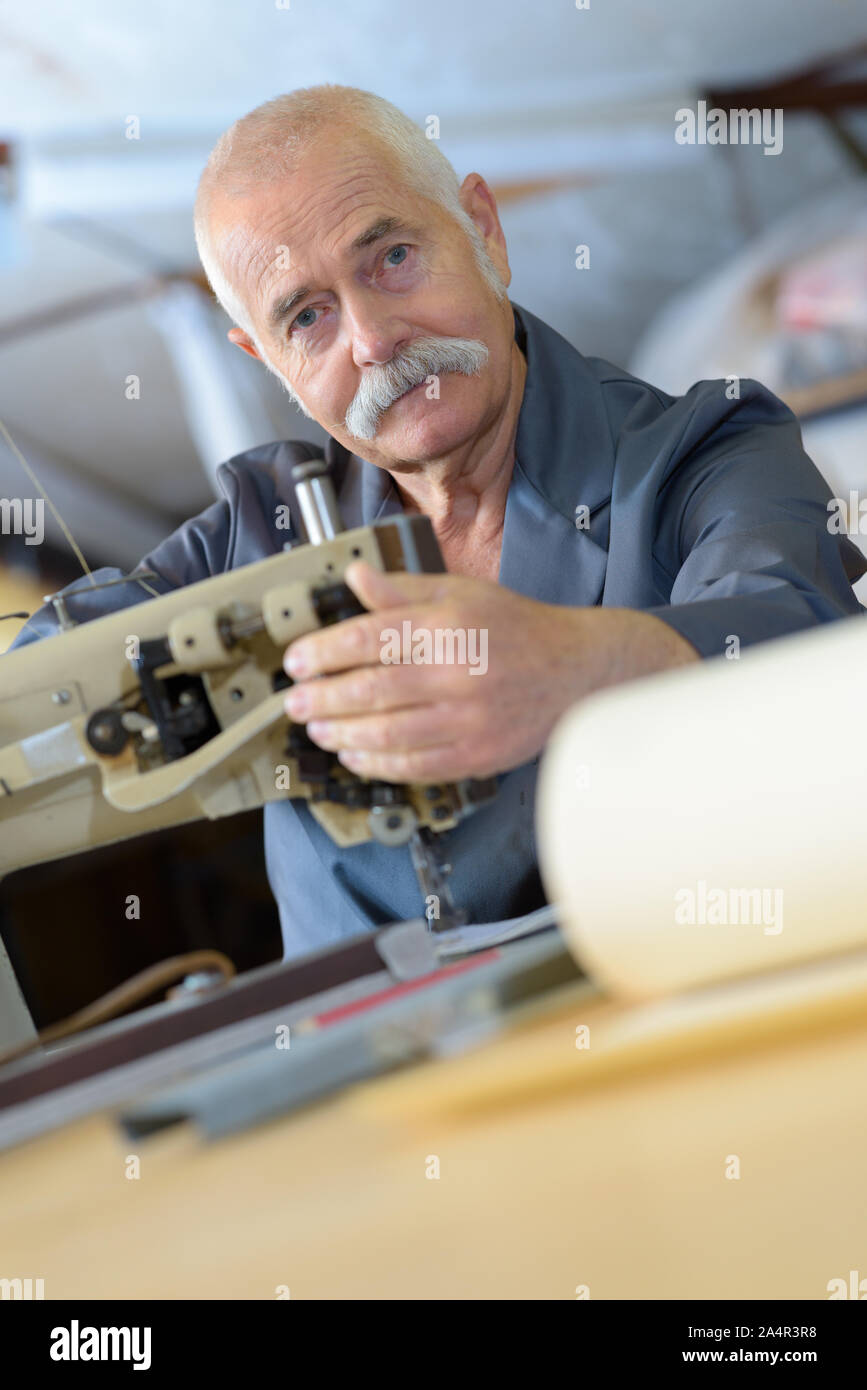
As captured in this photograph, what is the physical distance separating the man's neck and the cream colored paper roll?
94cm

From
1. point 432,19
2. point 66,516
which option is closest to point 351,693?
point 432,19

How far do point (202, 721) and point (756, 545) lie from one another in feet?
1.57

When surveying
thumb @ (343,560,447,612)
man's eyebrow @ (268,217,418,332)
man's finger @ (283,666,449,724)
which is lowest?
man's finger @ (283,666,449,724)

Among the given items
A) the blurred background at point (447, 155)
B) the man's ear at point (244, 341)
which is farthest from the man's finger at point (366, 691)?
the blurred background at point (447, 155)

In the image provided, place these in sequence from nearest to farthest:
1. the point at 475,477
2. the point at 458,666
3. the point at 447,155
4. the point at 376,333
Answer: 1. the point at 458,666
2. the point at 376,333
3. the point at 475,477
4. the point at 447,155

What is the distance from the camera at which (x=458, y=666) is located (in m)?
0.84

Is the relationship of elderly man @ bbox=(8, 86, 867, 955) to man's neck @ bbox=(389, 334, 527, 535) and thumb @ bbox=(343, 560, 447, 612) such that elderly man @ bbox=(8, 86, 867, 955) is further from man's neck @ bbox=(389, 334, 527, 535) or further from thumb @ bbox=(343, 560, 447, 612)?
thumb @ bbox=(343, 560, 447, 612)

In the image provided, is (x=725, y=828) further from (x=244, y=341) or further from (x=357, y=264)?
(x=244, y=341)

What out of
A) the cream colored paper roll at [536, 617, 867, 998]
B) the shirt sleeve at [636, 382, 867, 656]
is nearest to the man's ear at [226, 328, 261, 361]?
the shirt sleeve at [636, 382, 867, 656]

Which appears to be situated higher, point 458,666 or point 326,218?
point 326,218

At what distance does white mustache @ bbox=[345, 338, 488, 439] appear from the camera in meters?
1.34

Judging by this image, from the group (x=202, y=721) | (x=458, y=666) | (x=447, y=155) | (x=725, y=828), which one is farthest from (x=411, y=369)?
(x=447, y=155)

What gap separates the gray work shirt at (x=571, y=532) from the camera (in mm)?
1189
